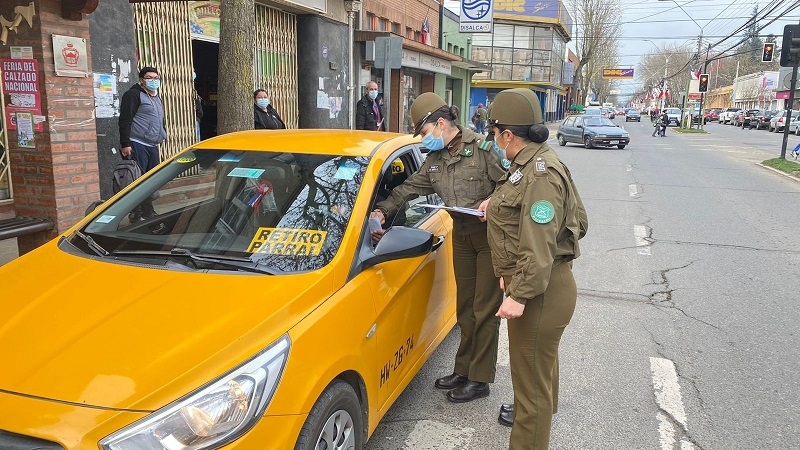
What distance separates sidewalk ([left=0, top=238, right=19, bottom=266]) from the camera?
19.5ft

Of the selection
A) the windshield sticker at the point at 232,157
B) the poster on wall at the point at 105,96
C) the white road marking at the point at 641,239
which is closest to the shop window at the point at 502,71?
the white road marking at the point at 641,239

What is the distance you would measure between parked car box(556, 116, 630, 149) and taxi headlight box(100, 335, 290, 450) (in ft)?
76.1

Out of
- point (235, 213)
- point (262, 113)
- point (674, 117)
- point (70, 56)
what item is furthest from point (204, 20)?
point (674, 117)

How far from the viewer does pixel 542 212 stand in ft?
8.16

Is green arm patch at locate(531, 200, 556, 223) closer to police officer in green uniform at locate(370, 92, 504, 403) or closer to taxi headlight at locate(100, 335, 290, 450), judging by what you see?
police officer in green uniform at locate(370, 92, 504, 403)

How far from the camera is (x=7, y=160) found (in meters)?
5.93

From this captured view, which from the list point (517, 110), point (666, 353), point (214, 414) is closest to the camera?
point (214, 414)

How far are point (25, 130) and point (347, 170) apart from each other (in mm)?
4233

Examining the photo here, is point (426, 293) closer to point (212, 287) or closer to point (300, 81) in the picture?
point (212, 287)

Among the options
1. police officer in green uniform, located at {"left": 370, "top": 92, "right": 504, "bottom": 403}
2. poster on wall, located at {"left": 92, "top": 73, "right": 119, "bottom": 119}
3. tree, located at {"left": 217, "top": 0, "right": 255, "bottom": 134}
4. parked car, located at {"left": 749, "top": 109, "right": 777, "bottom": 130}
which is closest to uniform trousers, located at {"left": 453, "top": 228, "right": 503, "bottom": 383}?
police officer in green uniform, located at {"left": 370, "top": 92, "right": 504, "bottom": 403}

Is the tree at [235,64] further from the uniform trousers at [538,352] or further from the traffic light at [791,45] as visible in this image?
the traffic light at [791,45]

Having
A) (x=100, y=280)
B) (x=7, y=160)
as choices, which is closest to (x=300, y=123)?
(x=7, y=160)

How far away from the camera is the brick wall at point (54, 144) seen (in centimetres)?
552

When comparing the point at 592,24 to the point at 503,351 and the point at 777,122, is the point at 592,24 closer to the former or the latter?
the point at 777,122
